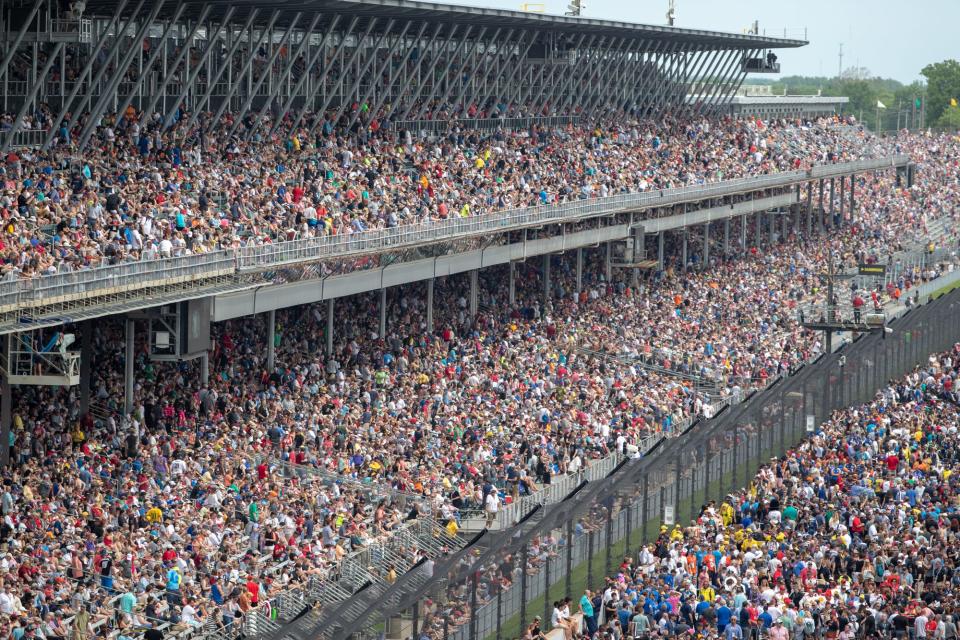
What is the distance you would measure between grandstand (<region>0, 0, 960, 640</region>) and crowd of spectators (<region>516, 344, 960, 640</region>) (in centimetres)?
108

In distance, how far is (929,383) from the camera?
4203cm

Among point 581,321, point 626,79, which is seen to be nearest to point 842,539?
point 581,321

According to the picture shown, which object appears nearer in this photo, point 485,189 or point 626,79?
point 485,189

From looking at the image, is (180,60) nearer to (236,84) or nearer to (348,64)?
(236,84)

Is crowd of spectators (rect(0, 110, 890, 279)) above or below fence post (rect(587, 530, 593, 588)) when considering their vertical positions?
above

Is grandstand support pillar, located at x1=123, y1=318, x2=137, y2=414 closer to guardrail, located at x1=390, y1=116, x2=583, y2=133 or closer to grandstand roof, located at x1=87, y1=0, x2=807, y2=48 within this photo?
grandstand roof, located at x1=87, y1=0, x2=807, y2=48

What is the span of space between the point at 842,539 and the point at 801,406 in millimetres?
9157

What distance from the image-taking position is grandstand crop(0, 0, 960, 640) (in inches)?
1086

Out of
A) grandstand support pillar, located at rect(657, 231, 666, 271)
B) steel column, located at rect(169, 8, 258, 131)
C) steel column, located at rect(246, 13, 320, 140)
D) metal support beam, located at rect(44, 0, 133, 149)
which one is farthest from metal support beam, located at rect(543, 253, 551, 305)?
metal support beam, located at rect(44, 0, 133, 149)

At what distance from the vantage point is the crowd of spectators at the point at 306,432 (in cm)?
2694

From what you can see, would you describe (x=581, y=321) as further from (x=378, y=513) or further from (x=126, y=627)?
(x=126, y=627)

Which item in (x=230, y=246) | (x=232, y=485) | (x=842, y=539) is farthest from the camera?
(x=230, y=246)

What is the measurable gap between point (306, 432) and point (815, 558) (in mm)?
11754

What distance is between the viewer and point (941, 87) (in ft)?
530
